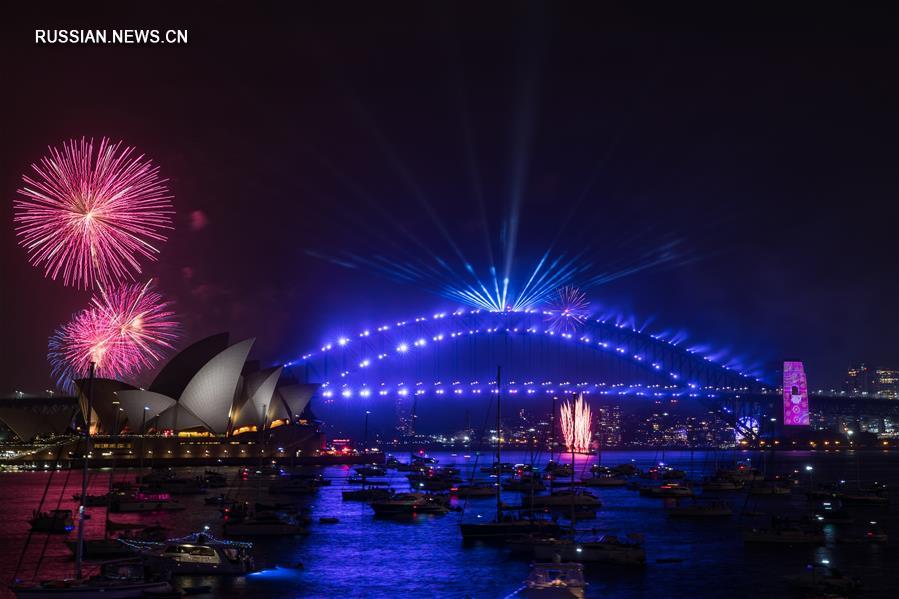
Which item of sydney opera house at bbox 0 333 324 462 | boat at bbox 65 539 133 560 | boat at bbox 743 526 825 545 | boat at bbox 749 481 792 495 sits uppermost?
sydney opera house at bbox 0 333 324 462

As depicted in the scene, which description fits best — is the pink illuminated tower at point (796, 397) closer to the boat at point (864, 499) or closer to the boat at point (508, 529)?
the boat at point (864, 499)

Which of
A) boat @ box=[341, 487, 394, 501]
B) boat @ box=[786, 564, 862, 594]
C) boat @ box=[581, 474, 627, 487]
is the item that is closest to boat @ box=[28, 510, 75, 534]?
boat @ box=[341, 487, 394, 501]

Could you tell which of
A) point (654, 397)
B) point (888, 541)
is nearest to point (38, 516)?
point (888, 541)

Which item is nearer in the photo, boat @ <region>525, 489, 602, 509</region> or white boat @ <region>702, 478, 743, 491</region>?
boat @ <region>525, 489, 602, 509</region>

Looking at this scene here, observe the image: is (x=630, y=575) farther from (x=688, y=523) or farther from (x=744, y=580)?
(x=688, y=523)

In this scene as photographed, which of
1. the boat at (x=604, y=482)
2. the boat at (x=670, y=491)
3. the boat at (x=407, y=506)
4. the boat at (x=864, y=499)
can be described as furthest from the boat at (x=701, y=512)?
the boat at (x=604, y=482)

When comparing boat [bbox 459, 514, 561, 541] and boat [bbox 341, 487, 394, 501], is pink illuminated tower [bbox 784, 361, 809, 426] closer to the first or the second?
boat [bbox 341, 487, 394, 501]
